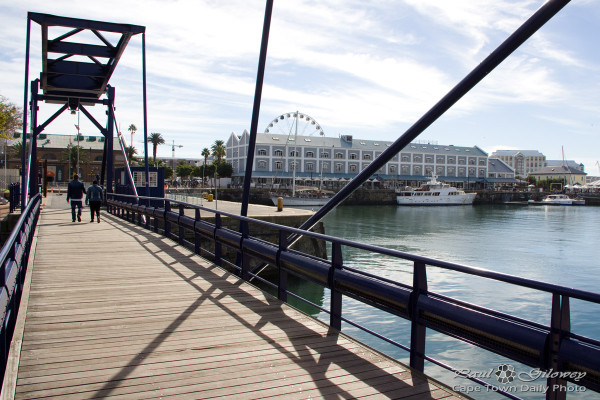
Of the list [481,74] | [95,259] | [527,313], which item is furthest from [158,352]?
[527,313]

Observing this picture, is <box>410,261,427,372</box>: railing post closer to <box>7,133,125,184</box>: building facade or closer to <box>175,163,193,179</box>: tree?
<box>7,133,125,184</box>: building facade

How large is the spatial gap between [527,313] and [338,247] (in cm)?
1352

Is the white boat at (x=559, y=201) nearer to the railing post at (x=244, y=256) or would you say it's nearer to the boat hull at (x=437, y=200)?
the boat hull at (x=437, y=200)

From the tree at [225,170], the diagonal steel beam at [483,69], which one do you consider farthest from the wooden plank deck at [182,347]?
the tree at [225,170]

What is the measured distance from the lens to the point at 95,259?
34.3 ft

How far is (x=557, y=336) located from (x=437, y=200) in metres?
98.3

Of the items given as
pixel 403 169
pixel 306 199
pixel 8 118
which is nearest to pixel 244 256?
pixel 8 118

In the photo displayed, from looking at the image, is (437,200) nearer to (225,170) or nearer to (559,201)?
(559,201)

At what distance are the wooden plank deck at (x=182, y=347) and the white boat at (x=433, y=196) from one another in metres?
90.7

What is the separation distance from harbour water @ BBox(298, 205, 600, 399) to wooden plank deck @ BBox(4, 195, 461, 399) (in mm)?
1055

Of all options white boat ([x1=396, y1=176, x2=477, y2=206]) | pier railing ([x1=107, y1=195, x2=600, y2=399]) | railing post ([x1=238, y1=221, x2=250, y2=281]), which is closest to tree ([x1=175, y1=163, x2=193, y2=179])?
white boat ([x1=396, y1=176, x2=477, y2=206])

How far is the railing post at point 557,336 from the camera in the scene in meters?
3.21

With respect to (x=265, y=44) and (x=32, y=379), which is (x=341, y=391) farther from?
(x=265, y=44)

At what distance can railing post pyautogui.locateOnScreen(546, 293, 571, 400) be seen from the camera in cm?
321
